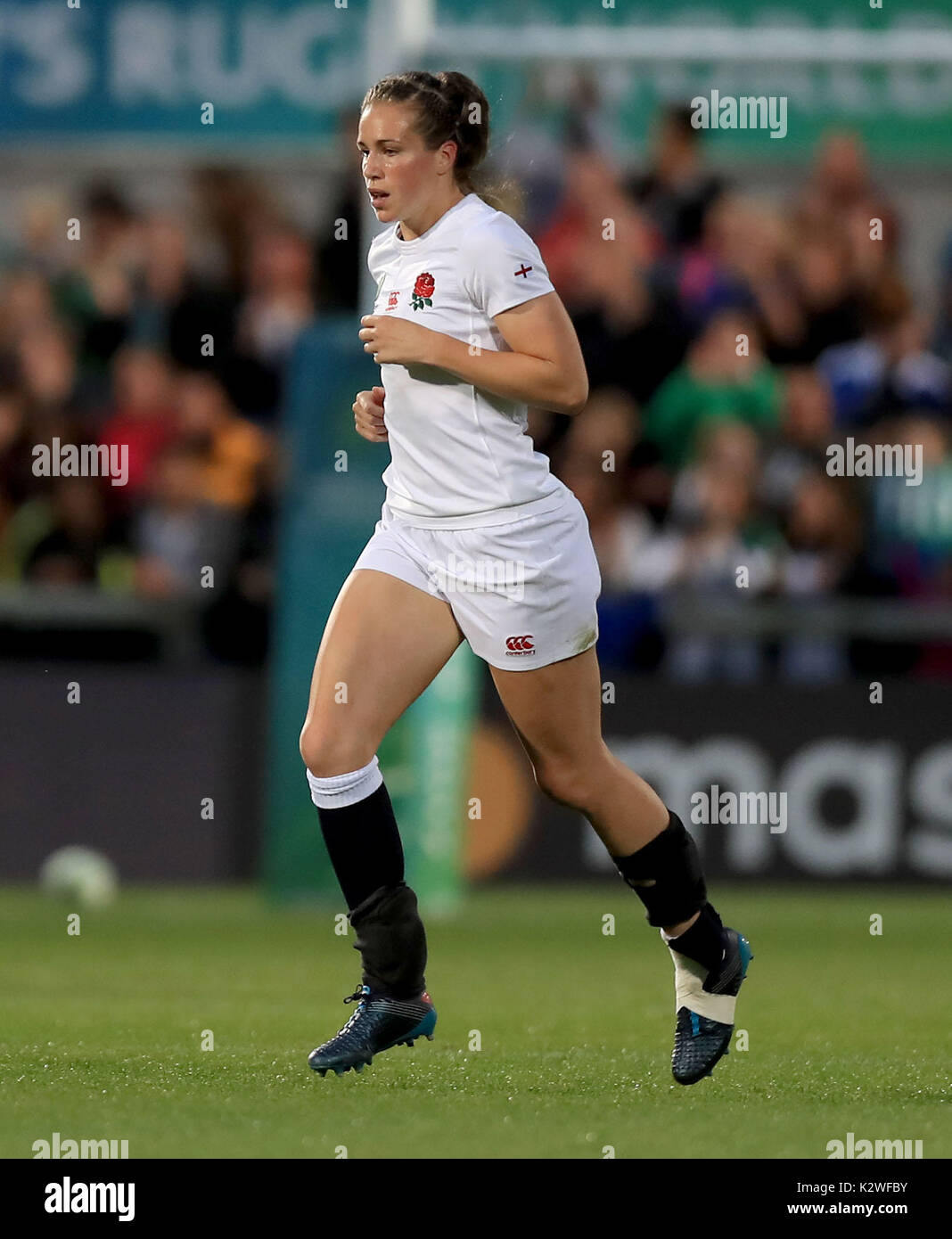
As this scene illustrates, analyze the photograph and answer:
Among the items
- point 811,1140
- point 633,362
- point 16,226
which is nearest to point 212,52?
point 633,362

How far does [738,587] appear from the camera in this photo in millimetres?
11555

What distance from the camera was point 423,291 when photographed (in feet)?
18.8

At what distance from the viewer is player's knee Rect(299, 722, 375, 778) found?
5.67 meters

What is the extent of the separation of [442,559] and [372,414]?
0.46m

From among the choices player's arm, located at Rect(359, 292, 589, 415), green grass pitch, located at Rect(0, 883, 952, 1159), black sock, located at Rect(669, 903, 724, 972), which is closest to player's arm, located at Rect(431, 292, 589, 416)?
player's arm, located at Rect(359, 292, 589, 415)

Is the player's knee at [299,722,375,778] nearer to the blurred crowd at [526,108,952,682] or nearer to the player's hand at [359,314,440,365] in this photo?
the player's hand at [359,314,440,365]

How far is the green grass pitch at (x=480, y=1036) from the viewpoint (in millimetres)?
5164

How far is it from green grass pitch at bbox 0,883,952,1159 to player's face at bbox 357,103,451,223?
2054 mm

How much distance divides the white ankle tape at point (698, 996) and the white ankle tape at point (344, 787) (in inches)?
34.5

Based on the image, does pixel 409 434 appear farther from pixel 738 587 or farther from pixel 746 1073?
pixel 738 587

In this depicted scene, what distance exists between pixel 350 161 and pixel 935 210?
4.88 meters

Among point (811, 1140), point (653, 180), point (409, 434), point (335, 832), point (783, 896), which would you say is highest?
point (653, 180)

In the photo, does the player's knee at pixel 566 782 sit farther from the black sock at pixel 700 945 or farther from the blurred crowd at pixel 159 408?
the blurred crowd at pixel 159 408

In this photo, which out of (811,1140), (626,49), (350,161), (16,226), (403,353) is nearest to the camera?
(811,1140)
